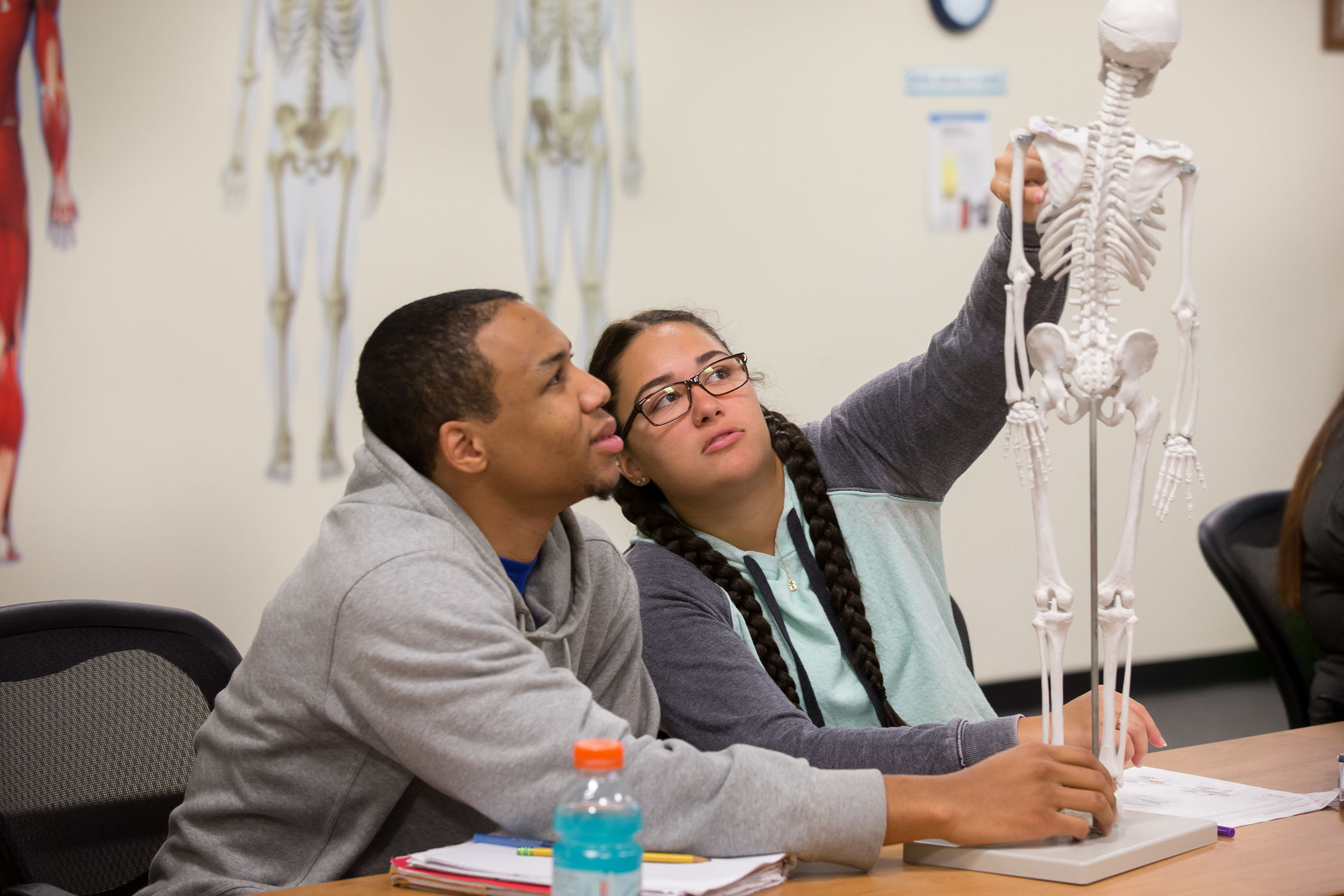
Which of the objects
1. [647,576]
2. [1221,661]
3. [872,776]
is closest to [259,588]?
[647,576]

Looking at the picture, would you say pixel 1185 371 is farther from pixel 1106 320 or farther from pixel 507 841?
pixel 507 841

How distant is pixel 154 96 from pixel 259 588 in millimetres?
1337

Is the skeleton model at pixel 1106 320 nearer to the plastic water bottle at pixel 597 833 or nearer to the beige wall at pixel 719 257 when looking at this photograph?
the plastic water bottle at pixel 597 833

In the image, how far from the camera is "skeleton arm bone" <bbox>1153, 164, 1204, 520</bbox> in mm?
1361

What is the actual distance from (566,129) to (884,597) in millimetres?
2332

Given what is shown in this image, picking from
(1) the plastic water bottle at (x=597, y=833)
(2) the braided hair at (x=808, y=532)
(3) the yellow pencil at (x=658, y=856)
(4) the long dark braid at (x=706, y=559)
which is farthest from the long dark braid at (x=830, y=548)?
(1) the plastic water bottle at (x=597, y=833)

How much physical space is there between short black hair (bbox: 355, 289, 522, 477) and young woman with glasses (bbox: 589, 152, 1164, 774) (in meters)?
0.39

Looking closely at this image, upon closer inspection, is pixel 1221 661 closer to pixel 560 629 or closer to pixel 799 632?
pixel 799 632

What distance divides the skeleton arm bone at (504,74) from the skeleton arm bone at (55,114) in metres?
1.13

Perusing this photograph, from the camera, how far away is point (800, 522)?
1.83 m

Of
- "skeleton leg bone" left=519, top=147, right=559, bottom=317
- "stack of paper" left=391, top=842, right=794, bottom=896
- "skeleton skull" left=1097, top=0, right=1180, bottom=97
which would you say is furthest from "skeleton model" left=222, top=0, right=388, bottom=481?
"skeleton skull" left=1097, top=0, right=1180, bottom=97

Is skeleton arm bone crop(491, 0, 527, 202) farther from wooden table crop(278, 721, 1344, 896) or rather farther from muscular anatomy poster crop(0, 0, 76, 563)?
wooden table crop(278, 721, 1344, 896)

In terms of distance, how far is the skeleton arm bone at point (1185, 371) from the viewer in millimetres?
1361

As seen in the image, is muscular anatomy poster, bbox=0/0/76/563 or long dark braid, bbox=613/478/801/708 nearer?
long dark braid, bbox=613/478/801/708
